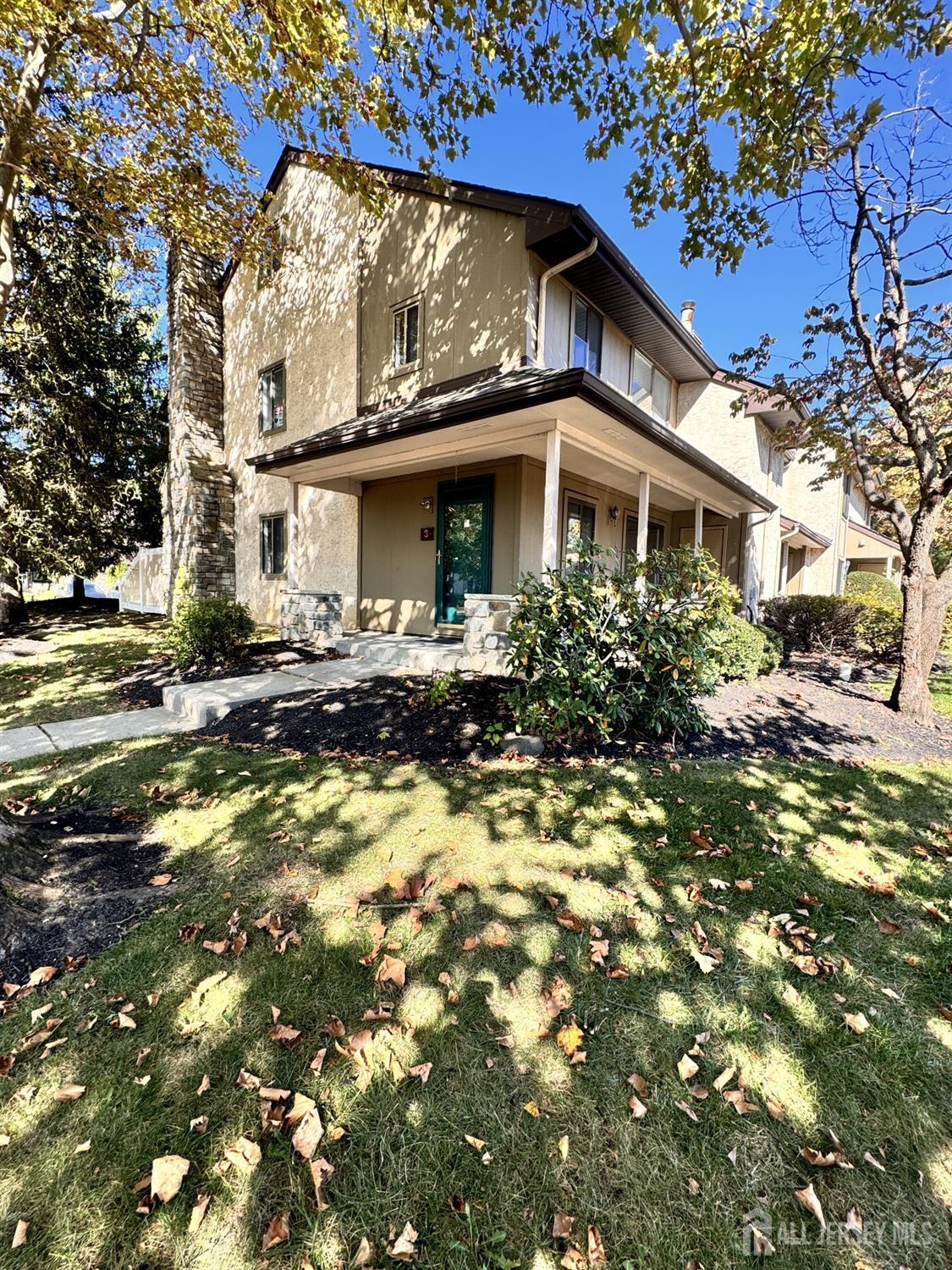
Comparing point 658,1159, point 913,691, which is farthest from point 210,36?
point 913,691

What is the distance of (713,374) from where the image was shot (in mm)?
13859

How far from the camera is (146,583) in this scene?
1878 centimetres

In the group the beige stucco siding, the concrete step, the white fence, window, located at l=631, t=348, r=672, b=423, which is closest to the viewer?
the concrete step

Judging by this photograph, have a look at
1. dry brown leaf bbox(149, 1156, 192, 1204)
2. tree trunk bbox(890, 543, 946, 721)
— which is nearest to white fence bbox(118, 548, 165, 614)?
dry brown leaf bbox(149, 1156, 192, 1204)

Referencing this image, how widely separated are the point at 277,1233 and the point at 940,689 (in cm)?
1108

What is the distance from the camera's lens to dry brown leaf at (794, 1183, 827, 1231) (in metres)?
1.56

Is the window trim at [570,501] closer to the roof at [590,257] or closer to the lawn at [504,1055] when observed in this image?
the roof at [590,257]

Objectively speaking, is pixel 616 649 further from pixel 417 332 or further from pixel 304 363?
pixel 304 363

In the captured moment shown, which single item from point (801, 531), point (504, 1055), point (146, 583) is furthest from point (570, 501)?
point (146, 583)

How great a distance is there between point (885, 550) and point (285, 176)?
2495 centimetres

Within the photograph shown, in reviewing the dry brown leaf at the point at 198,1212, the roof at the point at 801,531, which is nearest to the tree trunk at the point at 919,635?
the dry brown leaf at the point at 198,1212

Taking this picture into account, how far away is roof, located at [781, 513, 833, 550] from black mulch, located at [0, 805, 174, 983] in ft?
57.8

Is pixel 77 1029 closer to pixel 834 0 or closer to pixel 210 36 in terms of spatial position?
pixel 834 0

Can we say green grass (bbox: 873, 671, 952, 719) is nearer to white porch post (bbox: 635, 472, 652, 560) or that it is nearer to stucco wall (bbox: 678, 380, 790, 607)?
white porch post (bbox: 635, 472, 652, 560)
